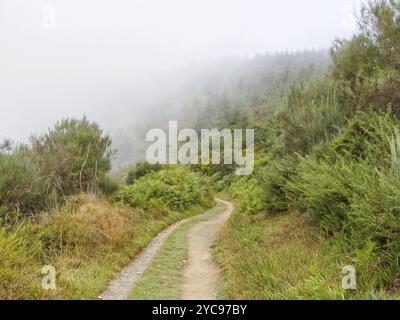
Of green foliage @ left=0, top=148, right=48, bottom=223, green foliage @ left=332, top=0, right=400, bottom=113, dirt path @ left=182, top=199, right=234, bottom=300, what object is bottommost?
dirt path @ left=182, top=199, right=234, bottom=300

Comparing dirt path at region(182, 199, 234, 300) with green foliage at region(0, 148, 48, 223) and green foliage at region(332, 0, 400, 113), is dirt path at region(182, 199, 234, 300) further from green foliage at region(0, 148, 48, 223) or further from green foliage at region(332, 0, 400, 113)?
green foliage at region(332, 0, 400, 113)

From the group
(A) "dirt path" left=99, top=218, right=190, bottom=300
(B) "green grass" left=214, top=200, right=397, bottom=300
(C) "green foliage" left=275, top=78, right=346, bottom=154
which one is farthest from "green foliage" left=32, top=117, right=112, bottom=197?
(C) "green foliage" left=275, top=78, right=346, bottom=154

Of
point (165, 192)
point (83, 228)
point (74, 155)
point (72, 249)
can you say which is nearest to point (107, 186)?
point (74, 155)

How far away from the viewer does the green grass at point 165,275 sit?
8539 mm

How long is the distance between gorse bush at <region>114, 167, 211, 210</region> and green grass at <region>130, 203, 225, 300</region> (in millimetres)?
3690

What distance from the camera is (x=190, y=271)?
1109cm

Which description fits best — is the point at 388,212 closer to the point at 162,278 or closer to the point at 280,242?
the point at 280,242

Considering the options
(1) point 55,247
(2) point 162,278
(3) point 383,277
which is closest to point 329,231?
(3) point 383,277

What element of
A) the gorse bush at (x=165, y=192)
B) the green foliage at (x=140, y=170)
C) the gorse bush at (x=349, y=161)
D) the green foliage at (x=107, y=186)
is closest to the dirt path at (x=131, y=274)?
the gorse bush at (x=349, y=161)

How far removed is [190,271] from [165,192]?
36.2ft

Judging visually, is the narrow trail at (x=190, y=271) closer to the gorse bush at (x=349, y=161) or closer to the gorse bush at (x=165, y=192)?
the gorse bush at (x=349, y=161)

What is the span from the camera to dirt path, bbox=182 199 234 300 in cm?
894

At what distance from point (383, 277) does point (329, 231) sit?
3.36 metres

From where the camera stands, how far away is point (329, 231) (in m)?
9.40
